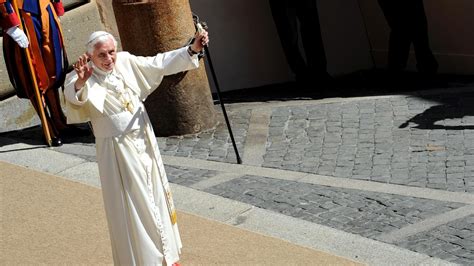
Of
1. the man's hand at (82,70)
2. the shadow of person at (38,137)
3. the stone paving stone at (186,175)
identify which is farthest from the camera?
the shadow of person at (38,137)

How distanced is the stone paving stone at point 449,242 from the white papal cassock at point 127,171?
157cm

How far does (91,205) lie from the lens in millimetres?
7844

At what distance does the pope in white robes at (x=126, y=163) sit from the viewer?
5.88 meters

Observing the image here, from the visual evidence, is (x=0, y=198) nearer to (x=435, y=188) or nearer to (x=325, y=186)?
(x=325, y=186)

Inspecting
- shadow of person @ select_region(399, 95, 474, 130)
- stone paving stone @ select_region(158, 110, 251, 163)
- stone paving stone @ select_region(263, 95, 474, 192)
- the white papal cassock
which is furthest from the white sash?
shadow of person @ select_region(399, 95, 474, 130)

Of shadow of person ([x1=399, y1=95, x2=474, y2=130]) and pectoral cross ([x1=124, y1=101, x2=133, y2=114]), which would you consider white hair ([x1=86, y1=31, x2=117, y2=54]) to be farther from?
shadow of person ([x1=399, y1=95, x2=474, y2=130])

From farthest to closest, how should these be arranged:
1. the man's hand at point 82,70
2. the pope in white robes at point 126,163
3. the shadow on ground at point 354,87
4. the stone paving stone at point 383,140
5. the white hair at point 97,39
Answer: the shadow on ground at point 354,87
the stone paving stone at point 383,140
the pope in white robes at point 126,163
the white hair at point 97,39
the man's hand at point 82,70

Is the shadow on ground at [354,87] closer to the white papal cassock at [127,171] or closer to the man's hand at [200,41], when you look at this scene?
the man's hand at [200,41]

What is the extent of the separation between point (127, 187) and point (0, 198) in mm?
2616

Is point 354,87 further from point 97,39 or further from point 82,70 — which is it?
point 82,70

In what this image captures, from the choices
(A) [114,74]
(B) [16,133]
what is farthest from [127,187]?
(B) [16,133]

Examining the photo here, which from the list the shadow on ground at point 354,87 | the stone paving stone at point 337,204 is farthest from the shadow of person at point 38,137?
the stone paving stone at point 337,204

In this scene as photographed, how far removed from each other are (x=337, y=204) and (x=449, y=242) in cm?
115

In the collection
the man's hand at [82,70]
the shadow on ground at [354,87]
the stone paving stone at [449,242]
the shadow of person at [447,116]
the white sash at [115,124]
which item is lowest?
the shadow on ground at [354,87]
